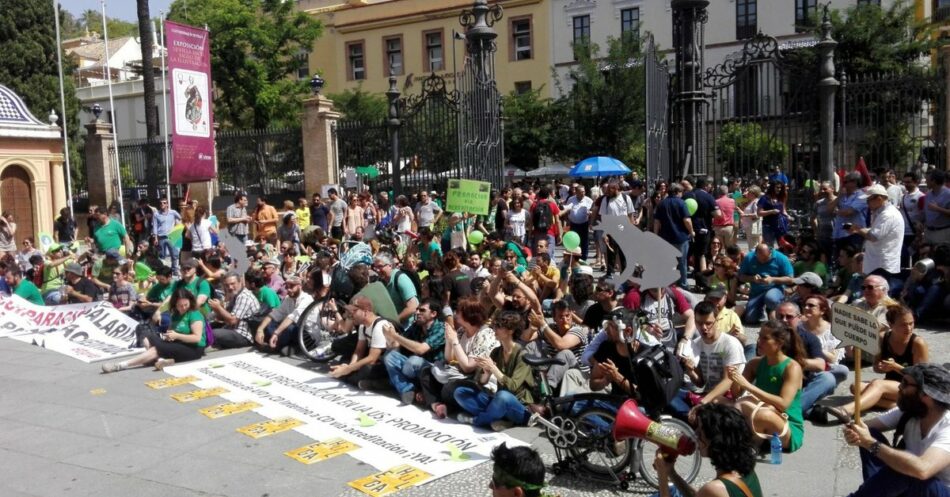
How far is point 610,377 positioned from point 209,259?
322 inches

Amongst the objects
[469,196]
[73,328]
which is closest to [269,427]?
[73,328]

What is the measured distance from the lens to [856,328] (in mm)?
5148

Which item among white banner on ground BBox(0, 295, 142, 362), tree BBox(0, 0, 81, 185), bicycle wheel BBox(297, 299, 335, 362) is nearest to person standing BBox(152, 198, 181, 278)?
white banner on ground BBox(0, 295, 142, 362)

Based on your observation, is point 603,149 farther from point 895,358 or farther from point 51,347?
point 895,358

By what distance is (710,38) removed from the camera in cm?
4188

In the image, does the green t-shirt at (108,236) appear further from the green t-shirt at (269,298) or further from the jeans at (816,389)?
the jeans at (816,389)

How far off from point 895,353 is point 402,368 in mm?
4209

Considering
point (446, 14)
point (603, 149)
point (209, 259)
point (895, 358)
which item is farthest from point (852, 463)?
point (446, 14)

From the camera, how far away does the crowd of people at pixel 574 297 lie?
626cm

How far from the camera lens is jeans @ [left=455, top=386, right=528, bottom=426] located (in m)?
7.09

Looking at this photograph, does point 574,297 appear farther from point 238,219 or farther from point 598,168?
point 598,168

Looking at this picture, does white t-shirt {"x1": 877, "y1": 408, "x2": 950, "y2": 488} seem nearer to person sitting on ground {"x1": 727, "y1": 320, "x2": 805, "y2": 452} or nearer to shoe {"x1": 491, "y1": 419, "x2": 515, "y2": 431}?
person sitting on ground {"x1": 727, "y1": 320, "x2": 805, "y2": 452}

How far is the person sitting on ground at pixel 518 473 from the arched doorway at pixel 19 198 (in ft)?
76.1

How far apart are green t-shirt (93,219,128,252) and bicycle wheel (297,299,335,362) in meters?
7.08
